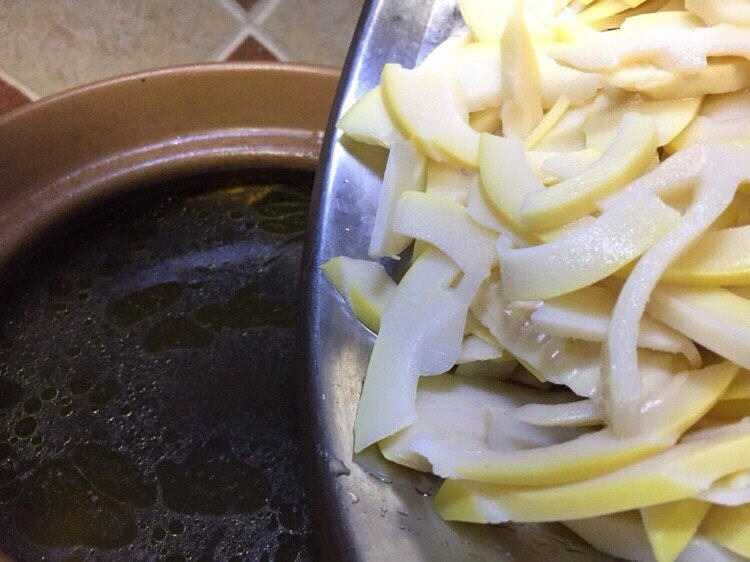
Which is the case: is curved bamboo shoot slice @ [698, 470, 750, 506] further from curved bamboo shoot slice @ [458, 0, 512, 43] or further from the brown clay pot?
the brown clay pot

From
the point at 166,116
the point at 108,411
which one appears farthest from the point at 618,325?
the point at 166,116

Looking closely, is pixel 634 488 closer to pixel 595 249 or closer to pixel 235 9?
pixel 595 249

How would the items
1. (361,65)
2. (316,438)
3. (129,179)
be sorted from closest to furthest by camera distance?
(316,438), (361,65), (129,179)

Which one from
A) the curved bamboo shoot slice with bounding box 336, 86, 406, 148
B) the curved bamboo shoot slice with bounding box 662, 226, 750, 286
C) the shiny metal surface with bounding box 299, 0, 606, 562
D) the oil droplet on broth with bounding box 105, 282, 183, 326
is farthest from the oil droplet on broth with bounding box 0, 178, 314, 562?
the curved bamboo shoot slice with bounding box 662, 226, 750, 286

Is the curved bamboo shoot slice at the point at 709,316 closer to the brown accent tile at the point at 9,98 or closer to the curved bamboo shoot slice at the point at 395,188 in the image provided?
the curved bamboo shoot slice at the point at 395,188

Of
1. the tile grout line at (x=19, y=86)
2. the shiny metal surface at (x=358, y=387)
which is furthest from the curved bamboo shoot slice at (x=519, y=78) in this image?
the tile grout line at (x=19, y=86)

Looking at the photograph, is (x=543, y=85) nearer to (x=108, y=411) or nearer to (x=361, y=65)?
(x=361, y=65)

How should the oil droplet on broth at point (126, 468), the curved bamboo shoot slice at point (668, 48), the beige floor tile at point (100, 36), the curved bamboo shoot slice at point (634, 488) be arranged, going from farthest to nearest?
the beige floor tile at point (100, 36) < the oil droplet on broth at point (126, 468) < the curved bamboo shoot slice at point (668, 48) < the curved bamboo shoot slice at point (634, 488)
